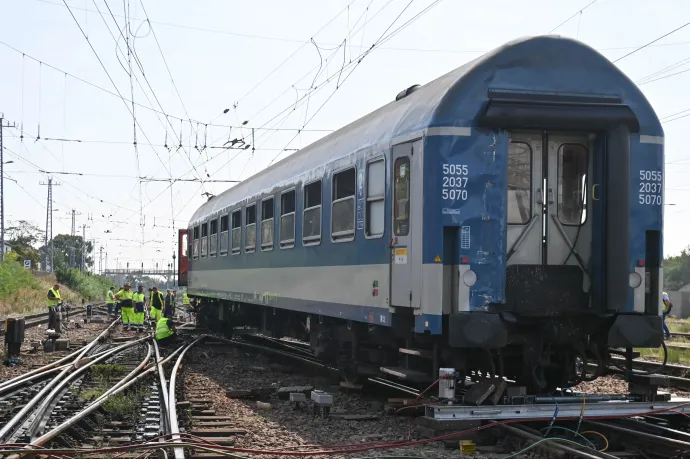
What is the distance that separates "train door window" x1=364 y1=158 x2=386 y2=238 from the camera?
9.91 metres

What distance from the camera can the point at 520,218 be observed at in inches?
359

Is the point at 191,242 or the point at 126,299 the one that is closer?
the point at 191,242

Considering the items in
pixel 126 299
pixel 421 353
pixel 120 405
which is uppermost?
pixel 421 353

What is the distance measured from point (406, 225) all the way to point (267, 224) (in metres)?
6.68

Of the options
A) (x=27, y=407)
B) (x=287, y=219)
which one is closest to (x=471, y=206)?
(x=27, y=407)

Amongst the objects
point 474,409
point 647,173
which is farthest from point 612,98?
point 474,409

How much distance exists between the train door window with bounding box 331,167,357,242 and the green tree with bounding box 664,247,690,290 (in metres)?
93.5

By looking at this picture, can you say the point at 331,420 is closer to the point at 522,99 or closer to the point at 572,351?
the point at 572,351

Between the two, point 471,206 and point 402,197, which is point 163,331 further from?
point 471,206

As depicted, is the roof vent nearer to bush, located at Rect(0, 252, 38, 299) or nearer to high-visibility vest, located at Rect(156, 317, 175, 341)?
high-visibility vest, located at Rect(156, 317, 175, 341)

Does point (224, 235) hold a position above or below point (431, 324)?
above

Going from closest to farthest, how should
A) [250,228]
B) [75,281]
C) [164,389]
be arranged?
1. [164,389]
2. [250,228]
3. [75,281]

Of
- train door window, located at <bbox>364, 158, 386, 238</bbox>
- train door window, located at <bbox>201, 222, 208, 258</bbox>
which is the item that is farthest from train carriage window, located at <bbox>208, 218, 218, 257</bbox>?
train door window, located at <bbox>364, 158, 386, 238</bbox>

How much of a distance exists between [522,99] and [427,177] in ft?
4.21
